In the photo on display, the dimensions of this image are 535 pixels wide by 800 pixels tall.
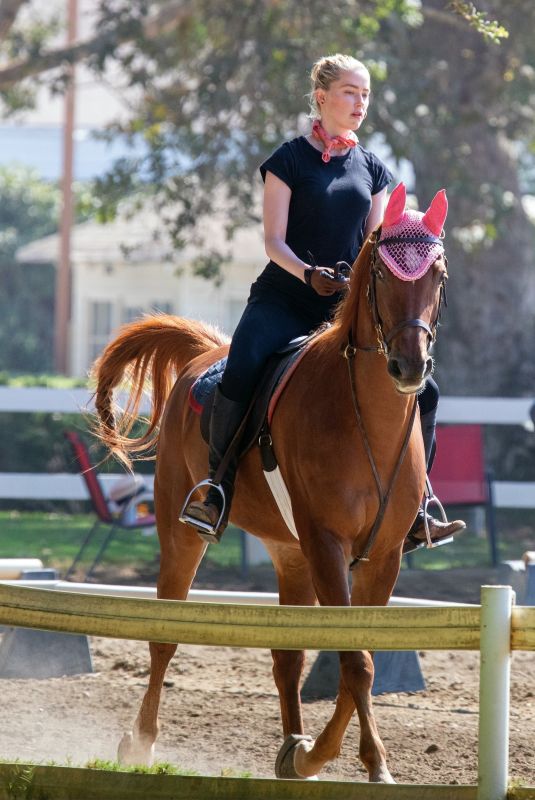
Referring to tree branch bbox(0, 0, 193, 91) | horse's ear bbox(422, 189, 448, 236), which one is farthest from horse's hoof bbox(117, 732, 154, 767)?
tree branch bbox(0, 0, 193, 91)

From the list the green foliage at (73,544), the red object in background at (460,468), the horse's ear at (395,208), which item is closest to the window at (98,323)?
the green foliage at (73,544)

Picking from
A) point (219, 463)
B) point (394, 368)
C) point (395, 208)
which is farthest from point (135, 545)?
point (394, 368)

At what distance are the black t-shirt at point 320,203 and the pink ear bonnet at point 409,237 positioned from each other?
2.36 feet

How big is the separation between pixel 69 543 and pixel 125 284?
73.0 ft

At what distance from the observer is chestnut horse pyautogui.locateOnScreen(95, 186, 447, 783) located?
4.22 m

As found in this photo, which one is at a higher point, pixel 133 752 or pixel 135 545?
pixel 133 752

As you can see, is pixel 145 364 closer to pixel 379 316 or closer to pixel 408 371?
pixel 379 316

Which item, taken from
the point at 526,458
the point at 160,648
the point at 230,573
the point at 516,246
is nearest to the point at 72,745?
the point at 160,648

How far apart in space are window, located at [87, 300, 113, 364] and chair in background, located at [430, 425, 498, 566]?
2457 cm

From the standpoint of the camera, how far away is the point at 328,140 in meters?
5.03

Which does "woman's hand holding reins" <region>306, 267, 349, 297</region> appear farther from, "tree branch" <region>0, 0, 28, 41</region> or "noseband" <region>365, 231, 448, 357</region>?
"tree branch" <region>0, 0, 28, 41</region>

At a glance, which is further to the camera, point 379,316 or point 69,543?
point 69,543

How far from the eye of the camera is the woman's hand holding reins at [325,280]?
15.3 ft

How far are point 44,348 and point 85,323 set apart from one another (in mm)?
4807
